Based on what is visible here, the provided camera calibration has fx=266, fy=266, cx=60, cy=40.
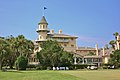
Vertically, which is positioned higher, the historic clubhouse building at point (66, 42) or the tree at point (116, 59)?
the historic clubhouse building at point (66, 42)

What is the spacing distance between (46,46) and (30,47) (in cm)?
571

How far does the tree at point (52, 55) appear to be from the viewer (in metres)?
84.5

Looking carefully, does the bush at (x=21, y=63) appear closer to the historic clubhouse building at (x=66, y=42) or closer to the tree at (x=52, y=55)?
the tree at (x=52, y=55)

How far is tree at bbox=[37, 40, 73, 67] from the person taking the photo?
3327 inches

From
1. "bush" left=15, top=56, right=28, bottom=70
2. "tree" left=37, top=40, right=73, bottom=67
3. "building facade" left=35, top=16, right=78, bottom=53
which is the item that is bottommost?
"bush" left=15, top=56, right=28, bottom=70

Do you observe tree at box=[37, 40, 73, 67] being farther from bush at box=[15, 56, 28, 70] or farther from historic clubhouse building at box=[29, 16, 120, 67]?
historic clubhouse building at box=[29, 16, 120, 67]

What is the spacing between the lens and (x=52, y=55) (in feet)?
275

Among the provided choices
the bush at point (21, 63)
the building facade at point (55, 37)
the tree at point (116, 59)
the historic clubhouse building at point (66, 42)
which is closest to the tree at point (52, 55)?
the bush at point (21, 63)

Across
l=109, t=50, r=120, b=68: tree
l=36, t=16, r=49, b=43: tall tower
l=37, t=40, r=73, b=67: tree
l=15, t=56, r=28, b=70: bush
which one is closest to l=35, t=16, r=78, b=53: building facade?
l=36, t=16, r=49, b=43: tall tower

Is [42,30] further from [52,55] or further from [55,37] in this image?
[52,55]

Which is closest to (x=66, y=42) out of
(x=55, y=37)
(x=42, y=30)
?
(x=55, y=37)

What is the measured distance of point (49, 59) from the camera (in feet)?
281

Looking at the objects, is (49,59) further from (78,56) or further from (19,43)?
(78,56)

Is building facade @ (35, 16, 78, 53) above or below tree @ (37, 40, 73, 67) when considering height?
above
